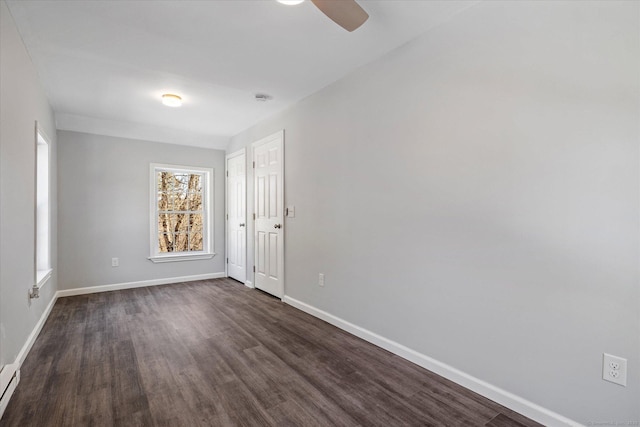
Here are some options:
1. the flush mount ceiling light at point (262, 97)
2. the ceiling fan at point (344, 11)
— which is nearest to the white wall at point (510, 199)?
the ceiling fan at point (344, 11)

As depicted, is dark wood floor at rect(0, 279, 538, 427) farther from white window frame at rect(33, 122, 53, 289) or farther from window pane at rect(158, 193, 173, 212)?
window pane at rect(158, 193, 173, 212)

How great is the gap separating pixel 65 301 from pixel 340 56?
4355 mm

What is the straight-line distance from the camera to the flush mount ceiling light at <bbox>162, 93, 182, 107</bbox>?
343 cm

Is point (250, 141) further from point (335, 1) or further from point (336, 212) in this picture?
point (335, 1)

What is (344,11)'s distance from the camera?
1565 mm

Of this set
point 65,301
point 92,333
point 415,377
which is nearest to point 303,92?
point 415,377

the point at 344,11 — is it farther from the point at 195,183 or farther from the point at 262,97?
the point at 195,183

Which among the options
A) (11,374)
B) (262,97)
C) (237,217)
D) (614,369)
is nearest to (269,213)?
(237,217)

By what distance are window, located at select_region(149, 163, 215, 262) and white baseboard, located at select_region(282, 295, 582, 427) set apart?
317 cm

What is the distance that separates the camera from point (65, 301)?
398cm

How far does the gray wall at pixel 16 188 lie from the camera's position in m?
1.94

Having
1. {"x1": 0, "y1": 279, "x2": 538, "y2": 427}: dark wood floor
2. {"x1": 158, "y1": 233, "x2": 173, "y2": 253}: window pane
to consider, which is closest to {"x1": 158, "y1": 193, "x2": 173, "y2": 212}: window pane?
{"x1": 158, "y1": 233, "x2": 173, "y2": 253}: window pane

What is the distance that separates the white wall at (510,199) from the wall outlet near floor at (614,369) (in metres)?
0.03

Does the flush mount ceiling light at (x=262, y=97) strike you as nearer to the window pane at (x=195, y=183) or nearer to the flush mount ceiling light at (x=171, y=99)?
the flush mount ceiling light at (x=171, y=99)
